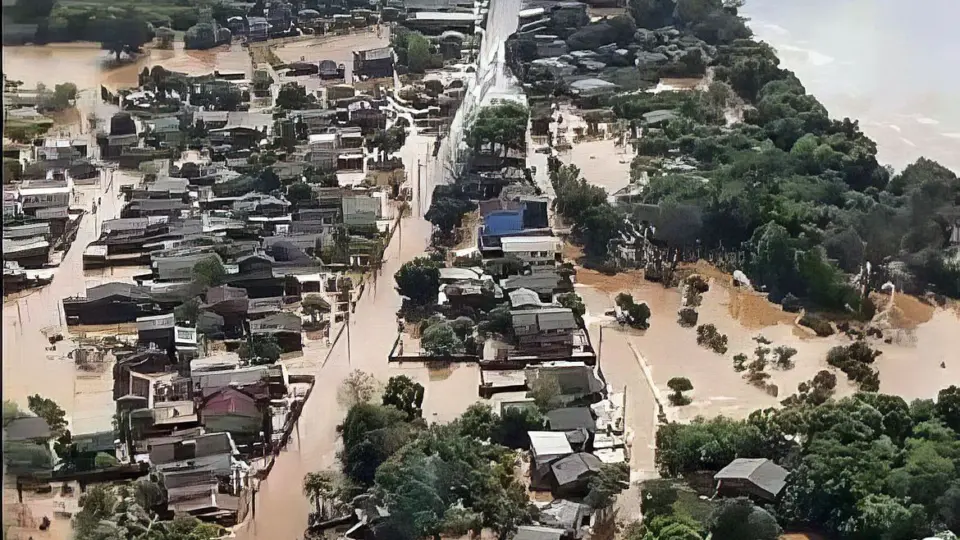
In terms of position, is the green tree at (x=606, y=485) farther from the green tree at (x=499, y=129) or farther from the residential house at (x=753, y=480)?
the green tree at (x=499, y=129)

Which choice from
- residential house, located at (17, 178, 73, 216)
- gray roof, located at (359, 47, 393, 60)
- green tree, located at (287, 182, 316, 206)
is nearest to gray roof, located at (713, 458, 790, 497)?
green tree, located at (287, 182, 316, 206)

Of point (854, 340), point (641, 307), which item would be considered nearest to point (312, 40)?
point (641, 307)

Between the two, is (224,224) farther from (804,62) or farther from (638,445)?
(804,62)

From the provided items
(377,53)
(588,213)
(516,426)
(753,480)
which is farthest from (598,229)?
(377,53)

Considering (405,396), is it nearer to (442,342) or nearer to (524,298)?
(442,342)

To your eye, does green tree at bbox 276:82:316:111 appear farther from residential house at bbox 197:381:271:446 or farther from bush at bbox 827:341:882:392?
bush at bbox 827:341:882:392
